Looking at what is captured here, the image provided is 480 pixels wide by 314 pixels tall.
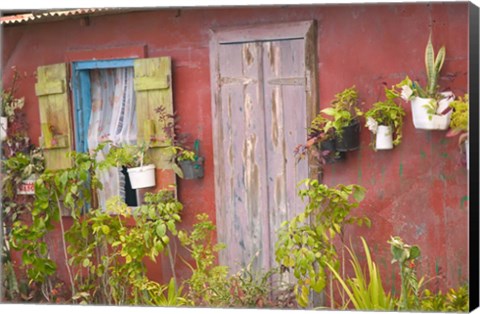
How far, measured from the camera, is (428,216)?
6.80m

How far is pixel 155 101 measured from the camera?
7430 millimetres

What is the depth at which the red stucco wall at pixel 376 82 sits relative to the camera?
22.0 ft

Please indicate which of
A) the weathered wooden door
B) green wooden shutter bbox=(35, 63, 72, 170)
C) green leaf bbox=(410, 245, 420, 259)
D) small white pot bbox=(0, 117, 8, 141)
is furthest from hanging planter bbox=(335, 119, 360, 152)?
small white pot bbox=(0, 117, 8, 141)

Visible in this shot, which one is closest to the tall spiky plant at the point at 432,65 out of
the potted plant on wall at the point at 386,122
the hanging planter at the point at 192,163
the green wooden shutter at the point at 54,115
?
the potted plant on wall at the point at 386,122

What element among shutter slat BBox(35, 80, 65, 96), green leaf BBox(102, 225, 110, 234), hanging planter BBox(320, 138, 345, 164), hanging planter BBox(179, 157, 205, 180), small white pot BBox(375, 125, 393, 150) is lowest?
green leaf BBox(102, 225, 110, 234)

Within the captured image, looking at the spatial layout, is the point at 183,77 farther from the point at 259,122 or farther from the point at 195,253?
the point at 195,253

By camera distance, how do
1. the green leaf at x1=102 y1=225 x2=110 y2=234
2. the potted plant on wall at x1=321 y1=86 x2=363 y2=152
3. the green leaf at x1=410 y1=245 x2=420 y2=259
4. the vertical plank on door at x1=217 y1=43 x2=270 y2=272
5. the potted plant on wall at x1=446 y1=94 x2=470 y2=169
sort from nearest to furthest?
the potted plant on wall at x1=446 y1=94 x2=470 y2=169 → the green leaf at x1=410 y1=245 x2=420 y2=259 → the potted plant on wall at x1=321 y1=86 x2=363 y2=152 → the vertical plank on door at x1=217 y1=43 x2=270 y2=272 → the green leaf at x1=102 y1=225 x2=110 y2=234

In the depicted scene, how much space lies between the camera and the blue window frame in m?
7.64

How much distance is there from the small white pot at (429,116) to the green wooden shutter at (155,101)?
1749 millimetres

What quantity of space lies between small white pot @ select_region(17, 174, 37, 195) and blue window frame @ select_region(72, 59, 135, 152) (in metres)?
0.44

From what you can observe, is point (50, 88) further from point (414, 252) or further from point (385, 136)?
point (414, 252)

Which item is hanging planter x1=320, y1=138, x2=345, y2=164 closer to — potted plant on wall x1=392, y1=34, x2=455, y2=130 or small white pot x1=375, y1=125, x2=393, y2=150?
small white pot x1=375, y1=125, x2=393, y2=150

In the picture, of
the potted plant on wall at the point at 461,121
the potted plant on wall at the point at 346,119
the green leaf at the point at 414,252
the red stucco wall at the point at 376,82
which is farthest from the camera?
the potted plant on wall at the point at 346,119

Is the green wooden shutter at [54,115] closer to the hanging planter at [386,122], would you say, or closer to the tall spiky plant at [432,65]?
the hanging planter at [386,122]
